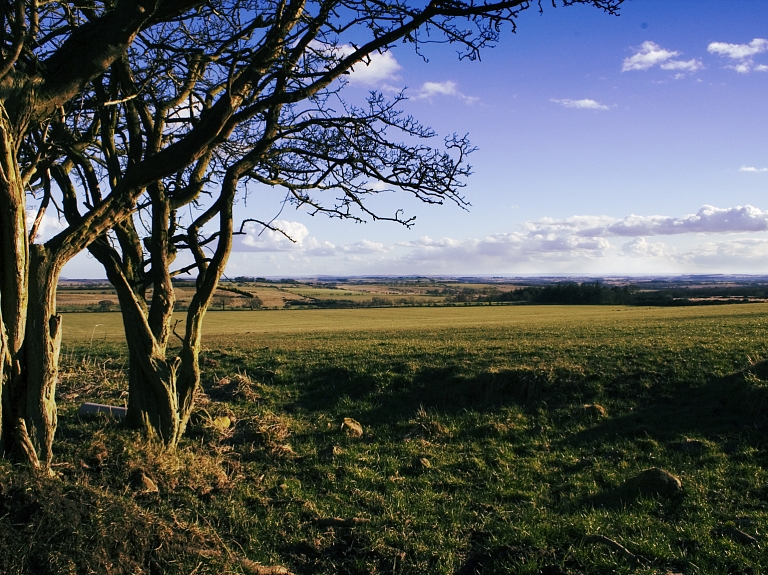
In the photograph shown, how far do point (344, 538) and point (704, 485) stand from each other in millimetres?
4382

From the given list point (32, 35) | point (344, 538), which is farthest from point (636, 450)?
point (32, 35)

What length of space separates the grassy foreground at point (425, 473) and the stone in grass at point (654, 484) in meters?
0.10

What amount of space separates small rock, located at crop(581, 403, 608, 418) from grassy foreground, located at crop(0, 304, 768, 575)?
0.04m

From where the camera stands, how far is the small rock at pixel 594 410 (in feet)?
32.7

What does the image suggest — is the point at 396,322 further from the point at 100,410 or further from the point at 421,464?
the point at 421,464

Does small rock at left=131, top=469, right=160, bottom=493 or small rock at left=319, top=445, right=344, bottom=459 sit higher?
small rock at left=131, top=469, right=160, bottom=493

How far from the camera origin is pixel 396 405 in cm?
1116

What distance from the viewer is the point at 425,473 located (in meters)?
7.67

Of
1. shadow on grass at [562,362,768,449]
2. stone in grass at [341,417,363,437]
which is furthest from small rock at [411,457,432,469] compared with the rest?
shadow on grass at [562,362,768,449]

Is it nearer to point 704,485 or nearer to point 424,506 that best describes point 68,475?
point 424,506

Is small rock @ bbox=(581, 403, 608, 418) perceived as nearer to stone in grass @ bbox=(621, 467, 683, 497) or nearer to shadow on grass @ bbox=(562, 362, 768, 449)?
shadow on grass @ bbox=(562, 362, 768, 449)

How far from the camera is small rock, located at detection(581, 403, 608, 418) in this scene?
9969mm

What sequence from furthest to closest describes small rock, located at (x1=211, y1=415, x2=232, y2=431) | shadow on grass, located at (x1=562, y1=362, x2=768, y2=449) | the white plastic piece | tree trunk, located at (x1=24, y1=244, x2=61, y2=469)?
shadow on grass, located at (x1=562, y1=362, x2=768, y2=449)
small rock, located at (x1=211, y1=415, x2=232, y2=431)
the white plastic piece
tree trunk, located at (x1=24, y1=244, x2=61, y2=469)

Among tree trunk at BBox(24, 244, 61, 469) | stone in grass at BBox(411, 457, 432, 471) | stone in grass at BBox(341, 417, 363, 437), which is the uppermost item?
tree trunk at BBox(24, 244, 61, 469)
